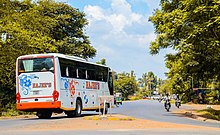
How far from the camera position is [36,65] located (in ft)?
75.8

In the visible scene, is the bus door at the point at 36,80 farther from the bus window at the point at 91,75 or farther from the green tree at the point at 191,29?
the green tree at the point at 191,29

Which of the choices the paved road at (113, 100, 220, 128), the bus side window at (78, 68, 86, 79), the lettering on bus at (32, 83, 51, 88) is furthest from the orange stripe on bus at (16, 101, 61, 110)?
the paved road at (113, 100, 220, 128)

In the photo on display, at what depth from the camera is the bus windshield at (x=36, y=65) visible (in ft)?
75.0

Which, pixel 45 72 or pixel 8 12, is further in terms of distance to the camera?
pixel 8 12

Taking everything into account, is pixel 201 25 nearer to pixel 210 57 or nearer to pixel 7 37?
pixel 210 57

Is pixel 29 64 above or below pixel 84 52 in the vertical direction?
below

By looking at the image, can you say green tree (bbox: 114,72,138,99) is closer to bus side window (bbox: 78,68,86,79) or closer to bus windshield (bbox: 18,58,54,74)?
bus side window (bbox: 78,68,86,79)

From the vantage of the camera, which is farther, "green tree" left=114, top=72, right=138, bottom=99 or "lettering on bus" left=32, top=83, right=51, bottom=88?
"green tree" left=114, top=72, right=138, bottom=99

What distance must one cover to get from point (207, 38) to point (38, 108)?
1085 cm

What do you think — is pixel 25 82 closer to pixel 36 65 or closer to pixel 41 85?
pixel 41 85

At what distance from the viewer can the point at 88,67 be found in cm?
2728

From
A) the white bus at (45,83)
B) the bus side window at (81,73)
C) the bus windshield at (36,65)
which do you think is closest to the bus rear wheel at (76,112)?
the white bus at (45,83)

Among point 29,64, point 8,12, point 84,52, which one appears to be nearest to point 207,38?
point 29,64

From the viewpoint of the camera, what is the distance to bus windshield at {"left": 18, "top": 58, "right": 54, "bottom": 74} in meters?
22.9
